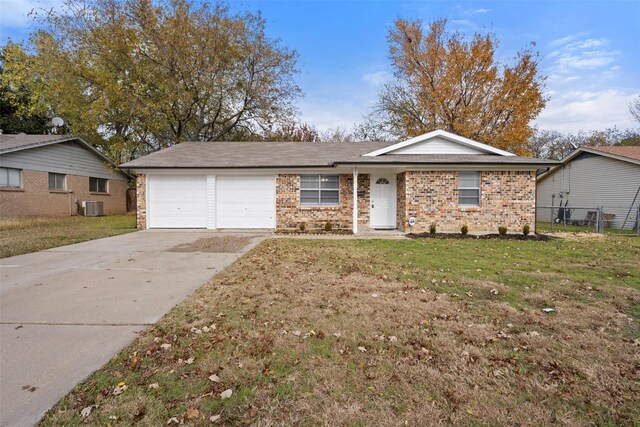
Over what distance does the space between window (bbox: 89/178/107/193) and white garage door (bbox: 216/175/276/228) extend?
1313 cm

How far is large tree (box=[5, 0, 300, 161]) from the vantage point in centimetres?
1852

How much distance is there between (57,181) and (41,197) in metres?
1.59

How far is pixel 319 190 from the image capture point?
1300 centimetres

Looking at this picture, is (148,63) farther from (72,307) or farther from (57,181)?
(72,307)

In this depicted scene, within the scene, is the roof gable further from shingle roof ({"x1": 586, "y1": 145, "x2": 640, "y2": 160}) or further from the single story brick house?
shingle roof ({"x1": 586, "y1": 145, "x2": 640, "y2": 160})

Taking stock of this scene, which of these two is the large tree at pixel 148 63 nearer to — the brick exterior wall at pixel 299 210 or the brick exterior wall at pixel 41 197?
the brick exterior wall at pixel 41 197

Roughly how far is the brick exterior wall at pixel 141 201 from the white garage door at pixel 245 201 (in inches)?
115

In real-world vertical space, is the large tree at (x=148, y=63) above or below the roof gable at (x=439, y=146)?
above

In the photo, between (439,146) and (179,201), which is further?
(179,201)

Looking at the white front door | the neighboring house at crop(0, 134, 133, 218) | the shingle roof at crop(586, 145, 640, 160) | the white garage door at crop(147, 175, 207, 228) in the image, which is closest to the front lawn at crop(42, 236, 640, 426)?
the white front door

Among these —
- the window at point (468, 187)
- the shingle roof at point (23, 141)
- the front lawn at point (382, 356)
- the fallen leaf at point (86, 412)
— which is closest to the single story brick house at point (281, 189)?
the window at point (468, 187)

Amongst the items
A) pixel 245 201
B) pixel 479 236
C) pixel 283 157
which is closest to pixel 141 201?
pixel 245 201

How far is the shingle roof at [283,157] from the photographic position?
1169 centimetres

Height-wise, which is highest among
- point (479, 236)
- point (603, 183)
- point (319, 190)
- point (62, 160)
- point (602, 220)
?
point (62, 160)
